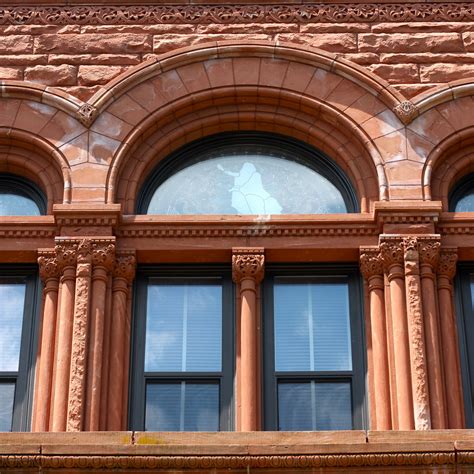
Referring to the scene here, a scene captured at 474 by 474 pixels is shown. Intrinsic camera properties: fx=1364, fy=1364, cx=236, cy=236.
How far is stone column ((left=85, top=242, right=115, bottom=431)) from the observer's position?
16688mm

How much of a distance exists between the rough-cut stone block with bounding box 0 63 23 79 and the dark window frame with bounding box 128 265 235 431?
342cm

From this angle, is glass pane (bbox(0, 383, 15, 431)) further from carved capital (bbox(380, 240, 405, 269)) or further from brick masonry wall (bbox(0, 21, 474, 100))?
carved capital (bbox(380, 240, 405, 269))

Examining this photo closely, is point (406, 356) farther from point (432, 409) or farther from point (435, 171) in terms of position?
point (435, 171)

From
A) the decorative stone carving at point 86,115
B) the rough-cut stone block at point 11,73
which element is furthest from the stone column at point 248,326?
the rough-cut stone block at point 11,73

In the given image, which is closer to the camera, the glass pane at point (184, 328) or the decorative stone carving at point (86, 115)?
the glass pane at point (184, 328)

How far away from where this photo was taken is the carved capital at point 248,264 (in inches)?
710

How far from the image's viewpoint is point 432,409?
54.5ft

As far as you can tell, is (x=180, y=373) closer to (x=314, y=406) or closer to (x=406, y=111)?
(x=314, y=406)

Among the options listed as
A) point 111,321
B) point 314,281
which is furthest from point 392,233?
point 111,321

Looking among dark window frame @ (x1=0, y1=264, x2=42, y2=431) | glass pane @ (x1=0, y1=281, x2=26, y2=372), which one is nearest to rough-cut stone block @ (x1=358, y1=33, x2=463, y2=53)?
dark window frame @ (x1=0, y1=264, x2=42, y2=431)

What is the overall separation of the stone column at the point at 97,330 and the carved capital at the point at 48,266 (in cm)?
56

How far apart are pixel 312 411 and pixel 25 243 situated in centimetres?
448

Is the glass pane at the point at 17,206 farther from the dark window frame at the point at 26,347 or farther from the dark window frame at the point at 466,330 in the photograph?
the dark window frame at the point at 466,330

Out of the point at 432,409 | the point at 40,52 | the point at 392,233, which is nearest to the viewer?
the point at 432,409
